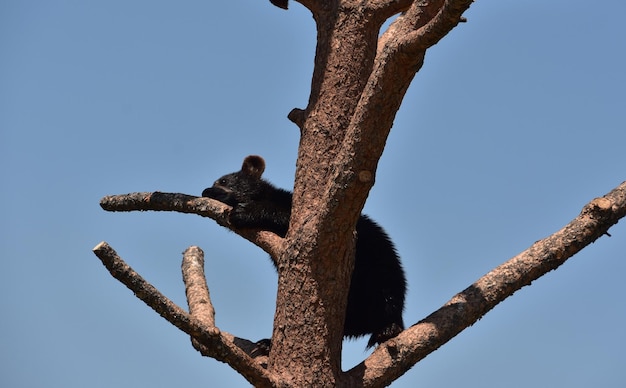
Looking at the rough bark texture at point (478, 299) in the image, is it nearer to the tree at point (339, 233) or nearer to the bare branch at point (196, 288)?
the tree at point (339, 233)

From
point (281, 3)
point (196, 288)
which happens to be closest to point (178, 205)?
point (196, 288)

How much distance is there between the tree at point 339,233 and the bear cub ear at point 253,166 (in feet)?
7.33

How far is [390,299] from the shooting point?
4.98 metres

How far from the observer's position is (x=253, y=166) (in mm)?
6934

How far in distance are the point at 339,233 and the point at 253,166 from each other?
10.7 ft

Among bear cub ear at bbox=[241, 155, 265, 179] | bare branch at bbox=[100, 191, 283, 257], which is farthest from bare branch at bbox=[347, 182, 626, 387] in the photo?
bear cub ear at bbox=[241, 155, 265, 179]

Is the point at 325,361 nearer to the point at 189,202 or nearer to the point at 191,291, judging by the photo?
the point at 191,291

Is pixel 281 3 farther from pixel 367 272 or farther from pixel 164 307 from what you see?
pixel 164 307

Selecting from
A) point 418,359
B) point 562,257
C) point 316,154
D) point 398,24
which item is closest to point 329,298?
point 418,359

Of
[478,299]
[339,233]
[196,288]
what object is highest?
[196,288]

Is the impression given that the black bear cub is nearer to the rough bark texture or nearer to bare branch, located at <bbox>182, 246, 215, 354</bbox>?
bare branch, located at <bbox>182, 246, 215, 354</bbox>

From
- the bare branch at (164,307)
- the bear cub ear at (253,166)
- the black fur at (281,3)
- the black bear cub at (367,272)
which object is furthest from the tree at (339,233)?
the bear cub ear at (253,166)

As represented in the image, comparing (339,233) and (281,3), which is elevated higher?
(281,3)

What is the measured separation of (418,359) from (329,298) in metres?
0.55
